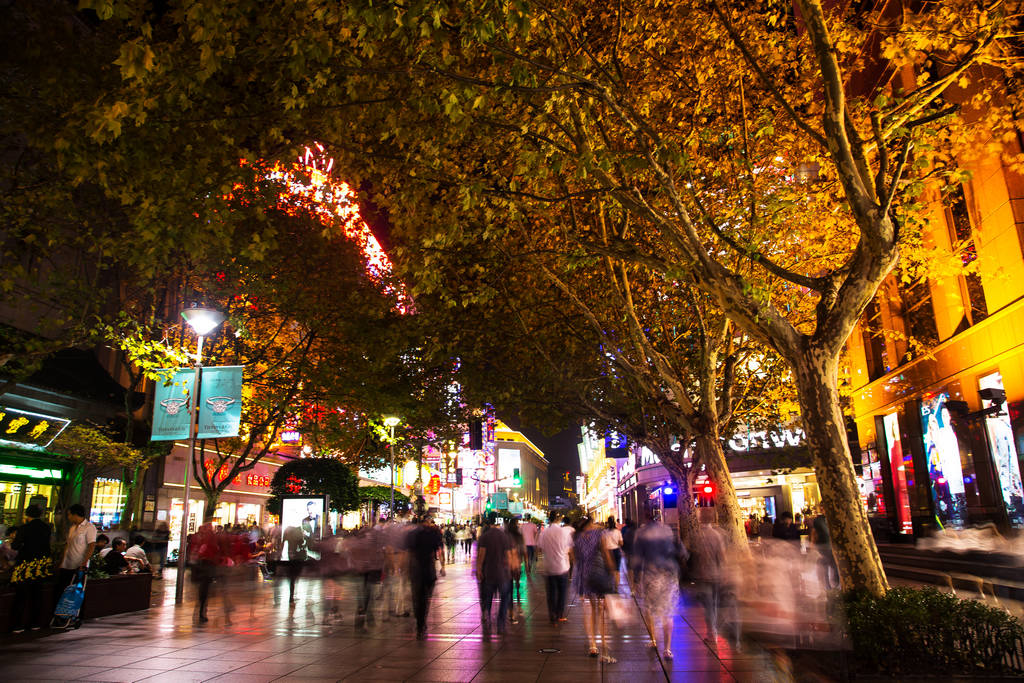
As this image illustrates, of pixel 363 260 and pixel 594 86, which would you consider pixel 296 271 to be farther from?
pixel 594 86

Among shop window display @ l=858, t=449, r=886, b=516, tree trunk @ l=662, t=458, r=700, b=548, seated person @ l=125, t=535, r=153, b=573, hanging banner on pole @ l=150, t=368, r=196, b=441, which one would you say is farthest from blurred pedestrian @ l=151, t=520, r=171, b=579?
shop window display @ l=858, t=449, r=886, b=516

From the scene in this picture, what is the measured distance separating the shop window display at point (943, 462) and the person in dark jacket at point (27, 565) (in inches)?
866

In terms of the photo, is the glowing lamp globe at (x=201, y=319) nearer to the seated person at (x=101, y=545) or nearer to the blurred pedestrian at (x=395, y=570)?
the seated person at (x=101, y=545)

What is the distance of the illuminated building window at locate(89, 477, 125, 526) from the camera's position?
2175 cm

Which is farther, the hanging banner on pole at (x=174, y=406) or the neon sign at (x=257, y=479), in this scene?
the neon sign at (x=257, y=479)

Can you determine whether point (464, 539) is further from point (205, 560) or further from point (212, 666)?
point (212, 666)

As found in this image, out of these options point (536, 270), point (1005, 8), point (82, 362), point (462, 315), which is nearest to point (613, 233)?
point (536, 270)

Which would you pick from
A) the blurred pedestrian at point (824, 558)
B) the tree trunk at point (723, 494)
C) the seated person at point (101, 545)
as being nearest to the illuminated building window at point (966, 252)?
the tree trunk at point (723, 494)

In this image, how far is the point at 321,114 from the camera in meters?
11.4

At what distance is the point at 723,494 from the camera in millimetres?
15094

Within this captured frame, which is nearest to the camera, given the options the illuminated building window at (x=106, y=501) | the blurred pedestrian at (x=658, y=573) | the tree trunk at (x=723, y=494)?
the blurred pedestrian at (x=658, y=573)

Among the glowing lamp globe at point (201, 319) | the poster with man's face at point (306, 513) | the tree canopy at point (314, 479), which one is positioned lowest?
the poster with man's face at point (306, 513)

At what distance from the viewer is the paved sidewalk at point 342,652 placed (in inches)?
302

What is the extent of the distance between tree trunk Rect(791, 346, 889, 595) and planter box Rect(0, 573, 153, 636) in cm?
1201
